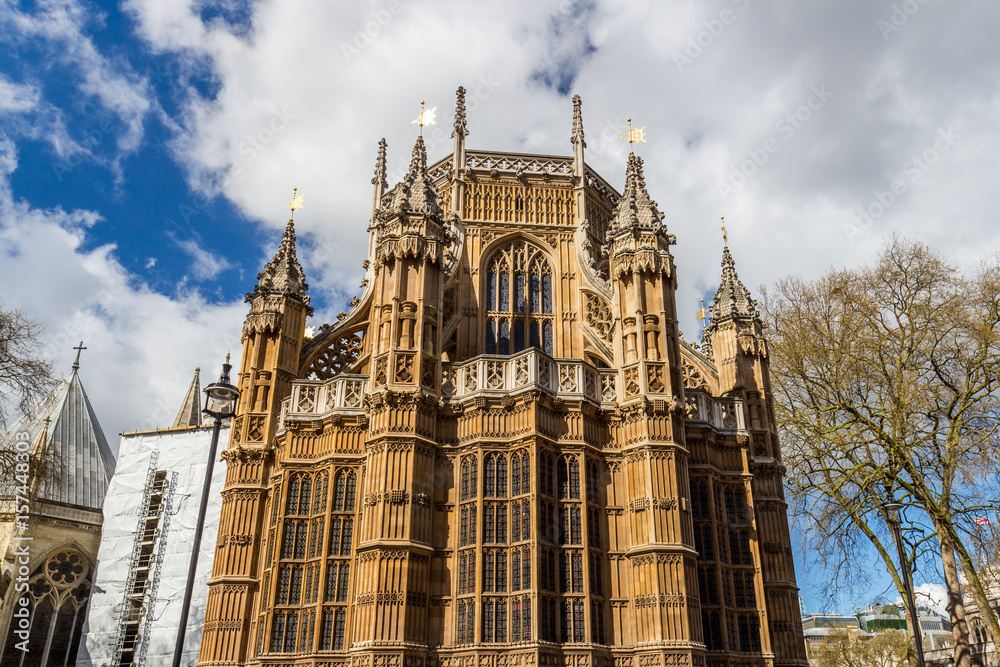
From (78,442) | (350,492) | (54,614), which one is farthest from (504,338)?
(78,442)

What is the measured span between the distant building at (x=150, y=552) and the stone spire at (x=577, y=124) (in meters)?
23.4

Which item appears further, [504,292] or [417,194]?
[504,292]

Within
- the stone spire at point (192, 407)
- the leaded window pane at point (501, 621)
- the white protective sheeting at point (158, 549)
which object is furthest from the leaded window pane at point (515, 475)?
the stone spire at point (192, 407)

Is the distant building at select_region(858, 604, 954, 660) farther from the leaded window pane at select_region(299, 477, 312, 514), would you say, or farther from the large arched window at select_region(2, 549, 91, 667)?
the large arched window at select_region(2, 549, 91, 667)

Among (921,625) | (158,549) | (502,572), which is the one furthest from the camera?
(921,625)

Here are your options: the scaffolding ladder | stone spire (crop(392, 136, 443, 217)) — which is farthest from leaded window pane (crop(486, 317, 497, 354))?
the scaffolding ladder

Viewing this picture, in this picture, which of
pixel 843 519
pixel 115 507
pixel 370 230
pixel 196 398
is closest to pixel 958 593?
pixel 843 519

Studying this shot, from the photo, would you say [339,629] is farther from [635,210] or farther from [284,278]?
[635,210]

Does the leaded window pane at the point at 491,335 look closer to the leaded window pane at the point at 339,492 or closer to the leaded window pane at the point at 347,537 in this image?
the leaded window pane at the point at 339,492

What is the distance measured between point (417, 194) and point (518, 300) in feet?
19.5

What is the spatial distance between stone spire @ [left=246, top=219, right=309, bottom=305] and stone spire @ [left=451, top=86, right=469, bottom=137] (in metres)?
8.18

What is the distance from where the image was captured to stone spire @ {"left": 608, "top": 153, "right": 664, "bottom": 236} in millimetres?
26688

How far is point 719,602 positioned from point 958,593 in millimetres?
6569

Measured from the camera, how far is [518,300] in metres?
30.1
